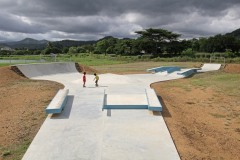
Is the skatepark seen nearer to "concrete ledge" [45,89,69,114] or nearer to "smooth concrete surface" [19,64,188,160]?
"smooth concrete surface" [19,64,188,160]

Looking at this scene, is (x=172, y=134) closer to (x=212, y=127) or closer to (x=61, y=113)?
(x=212, y=127)

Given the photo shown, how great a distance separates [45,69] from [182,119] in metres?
19.2

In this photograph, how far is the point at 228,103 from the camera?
15.2 metres

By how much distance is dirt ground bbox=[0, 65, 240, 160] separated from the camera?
→ 8570 millimetres

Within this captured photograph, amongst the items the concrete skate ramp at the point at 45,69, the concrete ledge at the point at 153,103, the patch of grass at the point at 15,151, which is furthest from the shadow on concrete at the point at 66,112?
the concrete skate ramp at the point at 45,69

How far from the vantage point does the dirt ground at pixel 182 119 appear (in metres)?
8.57

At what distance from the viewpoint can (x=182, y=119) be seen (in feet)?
38.4

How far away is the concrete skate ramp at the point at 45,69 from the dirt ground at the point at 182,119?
20.3 ft

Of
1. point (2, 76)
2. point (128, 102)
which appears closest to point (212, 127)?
point (128, 102)

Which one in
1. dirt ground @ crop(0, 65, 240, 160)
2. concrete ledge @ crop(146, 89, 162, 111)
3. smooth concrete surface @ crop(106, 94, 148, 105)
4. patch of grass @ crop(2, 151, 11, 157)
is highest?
concrete ledge @ crop(146, 89, 162, 111)

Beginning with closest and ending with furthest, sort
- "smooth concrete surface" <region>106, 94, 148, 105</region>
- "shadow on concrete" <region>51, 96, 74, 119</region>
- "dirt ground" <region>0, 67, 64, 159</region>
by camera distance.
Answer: "dirt ground" <region>0, 67, 64, 159</region>, "shadow on concrete" <region>51, 96, 74, 119</region>, "smooth concrete surface" <region>106, 94, 148, 105</region>

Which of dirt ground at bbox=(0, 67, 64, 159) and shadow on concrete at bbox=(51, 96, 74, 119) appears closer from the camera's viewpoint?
dirt ground at bbox=(0, 67, 64, 159)

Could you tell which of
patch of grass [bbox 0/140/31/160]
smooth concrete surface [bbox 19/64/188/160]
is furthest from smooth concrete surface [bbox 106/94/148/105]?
patch of grass [bbox 0/140/31/160]

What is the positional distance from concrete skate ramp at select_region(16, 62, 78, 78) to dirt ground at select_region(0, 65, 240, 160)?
6180 millimetres
